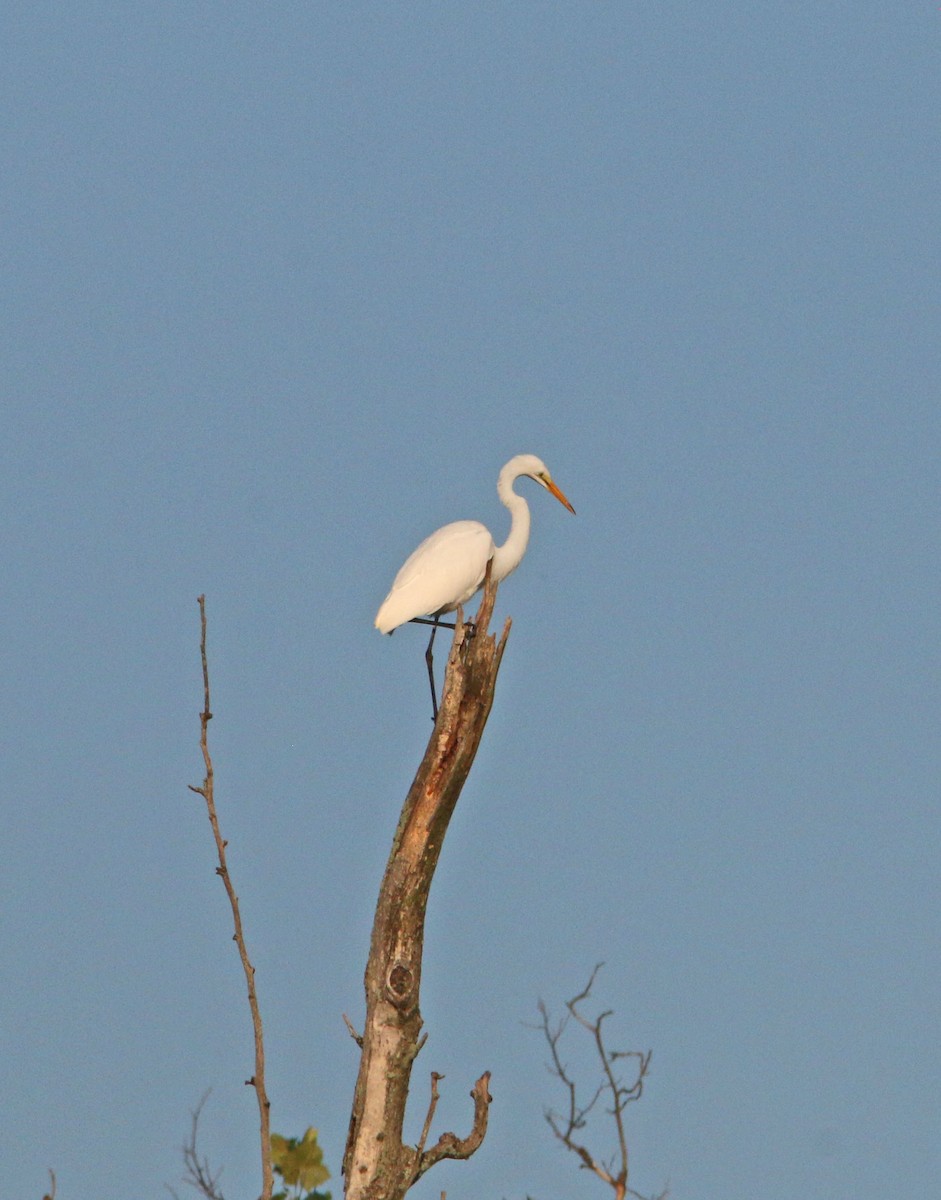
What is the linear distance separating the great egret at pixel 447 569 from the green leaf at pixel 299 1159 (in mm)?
4713

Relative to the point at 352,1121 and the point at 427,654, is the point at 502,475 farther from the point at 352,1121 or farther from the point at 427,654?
the point at 352,1121

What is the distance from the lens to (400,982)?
746 cm

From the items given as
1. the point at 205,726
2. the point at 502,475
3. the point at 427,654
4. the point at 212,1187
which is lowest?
the point at 212,1187

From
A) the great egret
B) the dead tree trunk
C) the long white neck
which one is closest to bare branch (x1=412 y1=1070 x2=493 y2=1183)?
the dead tree trunk

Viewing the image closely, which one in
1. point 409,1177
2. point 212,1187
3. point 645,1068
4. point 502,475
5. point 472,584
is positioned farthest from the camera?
point 502,475

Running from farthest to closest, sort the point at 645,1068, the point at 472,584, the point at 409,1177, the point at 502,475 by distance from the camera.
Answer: the point at 502,475
the point at 472,584
the point at 645,1068
the point at 409,1177

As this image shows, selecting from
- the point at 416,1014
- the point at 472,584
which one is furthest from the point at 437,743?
the point at 472,584

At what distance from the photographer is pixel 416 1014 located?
7.50 metres

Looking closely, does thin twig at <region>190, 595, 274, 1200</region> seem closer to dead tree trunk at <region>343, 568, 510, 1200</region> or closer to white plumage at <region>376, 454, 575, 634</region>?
dead tree trunk at <region>343, 568, 510, 1200</region>

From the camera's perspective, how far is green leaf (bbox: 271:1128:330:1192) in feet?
23.8

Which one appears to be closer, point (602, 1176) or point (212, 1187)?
point (212, 1187)

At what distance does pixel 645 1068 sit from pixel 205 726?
3.26 meters

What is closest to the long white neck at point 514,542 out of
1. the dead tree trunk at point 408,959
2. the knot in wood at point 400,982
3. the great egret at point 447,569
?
the great egret at point 447,569

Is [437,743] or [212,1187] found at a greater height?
[437,743]
